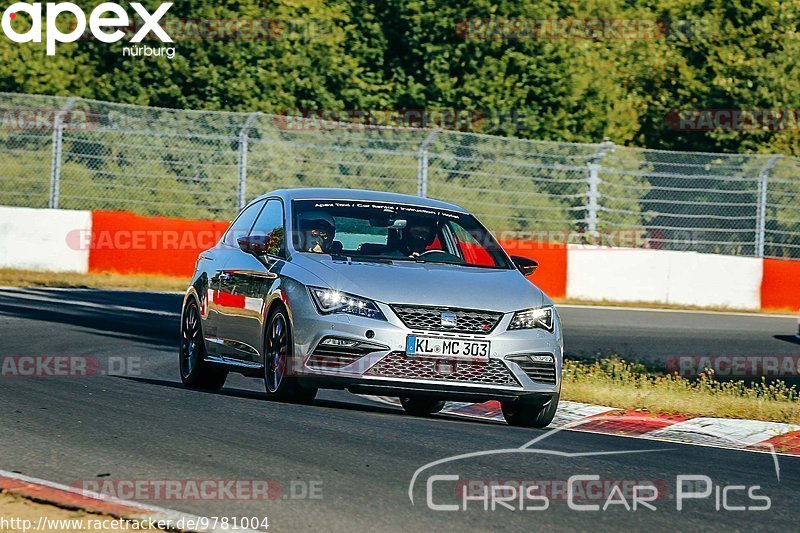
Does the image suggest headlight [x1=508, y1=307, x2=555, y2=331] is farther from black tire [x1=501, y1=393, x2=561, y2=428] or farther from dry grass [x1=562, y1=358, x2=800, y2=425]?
dry grass [x1=562, y1=358, x2=800, y2=425]

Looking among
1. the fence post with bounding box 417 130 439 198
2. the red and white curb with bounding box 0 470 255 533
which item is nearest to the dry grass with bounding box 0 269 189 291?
the fence post with bounding box 417 130 439 198

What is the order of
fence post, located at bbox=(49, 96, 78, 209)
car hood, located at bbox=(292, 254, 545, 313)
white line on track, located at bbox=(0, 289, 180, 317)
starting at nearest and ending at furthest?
car hood, located at bbox=(292, 254, 545, 313)
white line on track, located at bbox=(0, 289, 180, 317)
fence post, located at bbox=(49, 96, 78, 209)

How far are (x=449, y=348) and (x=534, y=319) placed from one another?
710mm

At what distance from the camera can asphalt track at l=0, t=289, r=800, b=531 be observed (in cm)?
662

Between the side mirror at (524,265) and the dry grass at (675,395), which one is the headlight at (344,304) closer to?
the side mirror at (524,265)

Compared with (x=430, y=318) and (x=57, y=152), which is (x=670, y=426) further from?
(x=57, y=152)

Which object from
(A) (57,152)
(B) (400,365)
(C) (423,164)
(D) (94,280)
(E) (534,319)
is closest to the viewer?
(B) (400,365)

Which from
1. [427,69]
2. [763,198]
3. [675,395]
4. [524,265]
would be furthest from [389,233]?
[427,69]

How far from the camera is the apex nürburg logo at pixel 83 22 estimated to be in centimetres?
3466

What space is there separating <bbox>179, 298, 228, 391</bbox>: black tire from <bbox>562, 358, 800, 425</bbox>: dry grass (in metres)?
2.89

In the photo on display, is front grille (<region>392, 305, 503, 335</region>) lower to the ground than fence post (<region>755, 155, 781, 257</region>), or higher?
lower

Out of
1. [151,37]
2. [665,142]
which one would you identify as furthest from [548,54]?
[151,37]

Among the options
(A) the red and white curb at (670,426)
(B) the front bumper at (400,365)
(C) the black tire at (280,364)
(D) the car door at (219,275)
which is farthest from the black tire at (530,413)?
(D) the car door at (219,275)

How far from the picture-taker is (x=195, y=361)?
11734mm
